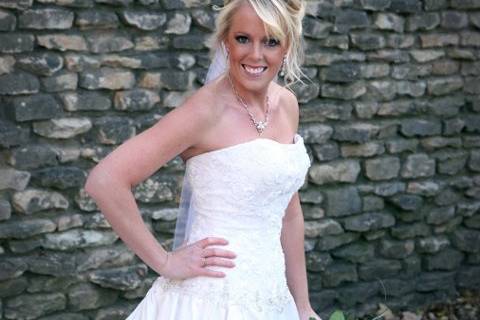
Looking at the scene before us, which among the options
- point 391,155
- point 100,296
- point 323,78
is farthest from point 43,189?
point 391,155

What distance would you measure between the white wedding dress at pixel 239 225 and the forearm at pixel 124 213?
0.12 metres

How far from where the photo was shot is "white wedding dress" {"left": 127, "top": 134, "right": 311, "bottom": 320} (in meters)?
2.58

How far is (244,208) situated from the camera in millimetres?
2613

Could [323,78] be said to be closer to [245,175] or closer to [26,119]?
[26,119]

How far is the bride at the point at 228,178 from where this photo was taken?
2.50 metres

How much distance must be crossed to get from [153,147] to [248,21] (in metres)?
0.43

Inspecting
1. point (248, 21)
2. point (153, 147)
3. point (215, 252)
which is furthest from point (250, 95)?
point (215, 252)

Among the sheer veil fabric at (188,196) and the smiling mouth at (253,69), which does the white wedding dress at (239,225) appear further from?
the smiling mouth at (253,69)

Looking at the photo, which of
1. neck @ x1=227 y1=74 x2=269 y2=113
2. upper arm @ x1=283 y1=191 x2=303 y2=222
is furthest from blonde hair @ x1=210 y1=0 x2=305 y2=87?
upper arm @ x1=283 y1=191 x2=303 y2=222

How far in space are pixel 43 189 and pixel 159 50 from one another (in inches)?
33.9

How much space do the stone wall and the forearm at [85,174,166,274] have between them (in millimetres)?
1645

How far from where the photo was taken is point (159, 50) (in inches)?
174

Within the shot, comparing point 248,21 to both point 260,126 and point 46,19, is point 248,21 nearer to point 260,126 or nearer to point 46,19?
point 260,126

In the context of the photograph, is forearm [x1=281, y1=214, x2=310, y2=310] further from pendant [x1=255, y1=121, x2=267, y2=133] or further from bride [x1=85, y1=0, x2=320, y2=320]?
pendant [x1=255, y1=121, x2=267, y2=133]
